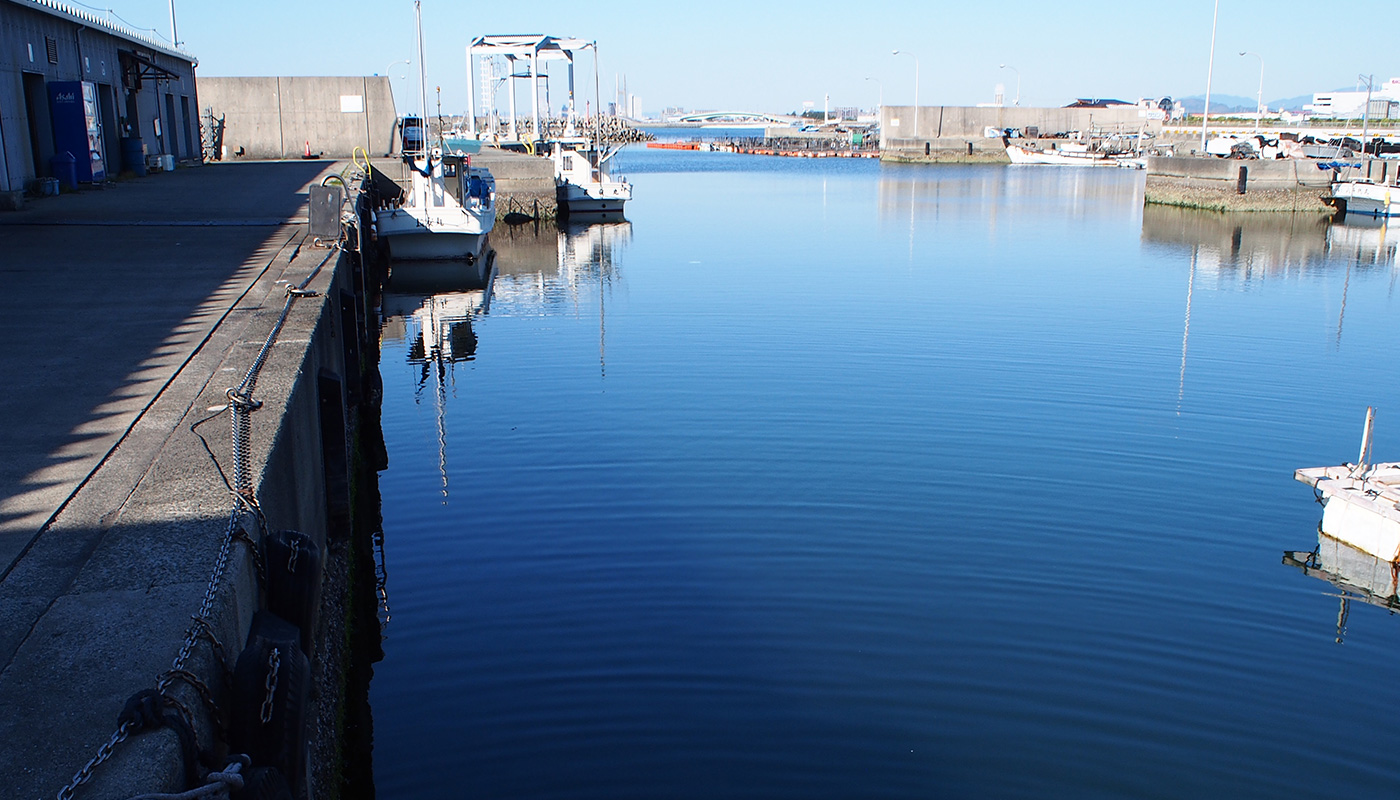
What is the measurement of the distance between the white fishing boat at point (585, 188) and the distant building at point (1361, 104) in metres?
86.5

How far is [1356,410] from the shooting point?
1472cm

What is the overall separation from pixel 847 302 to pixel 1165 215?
2740 centimetres

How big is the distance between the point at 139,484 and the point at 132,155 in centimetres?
2684

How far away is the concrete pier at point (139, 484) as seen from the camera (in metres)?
3.67

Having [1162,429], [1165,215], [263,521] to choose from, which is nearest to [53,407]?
[263,521]

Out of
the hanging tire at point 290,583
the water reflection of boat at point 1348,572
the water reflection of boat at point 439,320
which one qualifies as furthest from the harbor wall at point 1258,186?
the hanging tire at point 290,583

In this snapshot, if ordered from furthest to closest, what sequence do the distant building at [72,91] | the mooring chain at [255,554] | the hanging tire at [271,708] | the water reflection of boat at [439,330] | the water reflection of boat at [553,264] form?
1. the water reflection of boat at [553,264]
2. the distant building at [72,91]
3. the water reflection of boat at [439,330]
4. the mooring chain at [255,554]
5. the hanging tire at [271,708]

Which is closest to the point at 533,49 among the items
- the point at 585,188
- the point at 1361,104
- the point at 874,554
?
the point at 585,188

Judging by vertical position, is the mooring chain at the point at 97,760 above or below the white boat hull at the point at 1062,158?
below

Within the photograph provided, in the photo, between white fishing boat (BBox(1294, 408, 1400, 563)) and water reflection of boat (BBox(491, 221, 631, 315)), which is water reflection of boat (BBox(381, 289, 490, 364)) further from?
white fishing boat (BBox(1294, 408, 1400, 563))

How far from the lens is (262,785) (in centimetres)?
358

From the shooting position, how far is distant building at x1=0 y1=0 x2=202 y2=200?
20.8m

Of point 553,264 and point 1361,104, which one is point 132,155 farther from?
point 1361,104

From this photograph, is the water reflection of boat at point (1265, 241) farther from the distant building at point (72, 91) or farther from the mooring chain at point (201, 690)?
the mooring chain at point (201, 690)
